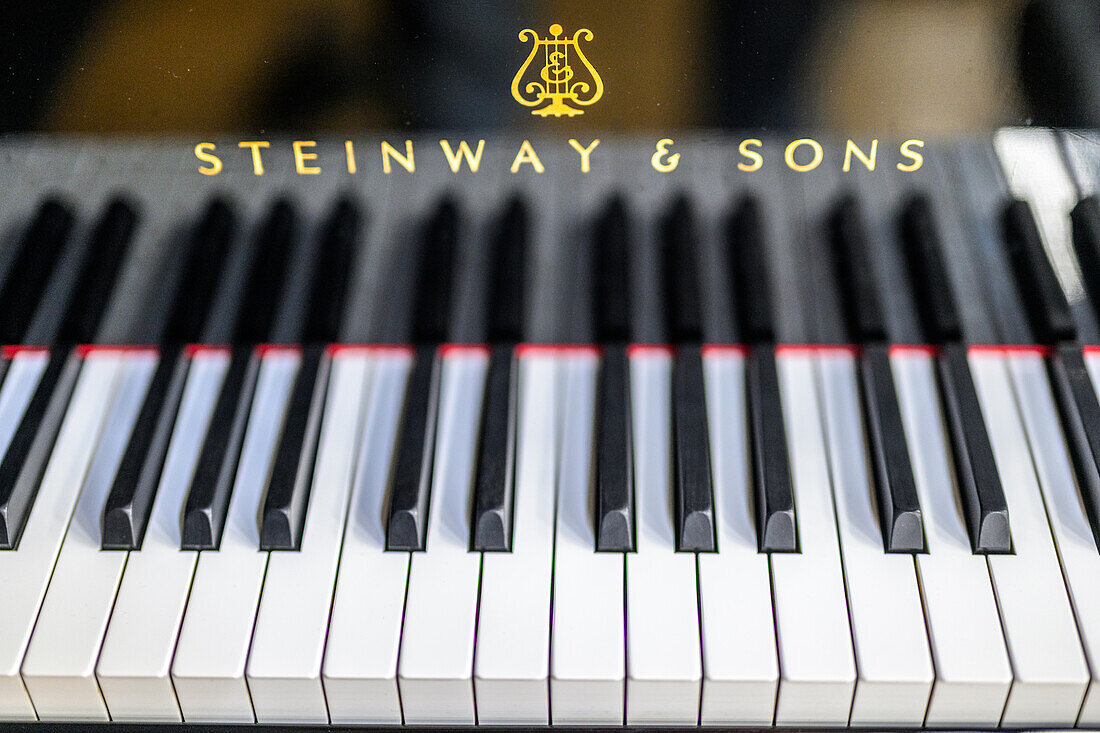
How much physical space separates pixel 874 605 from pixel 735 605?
0.50ft

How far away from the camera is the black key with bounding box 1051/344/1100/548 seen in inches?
47.8

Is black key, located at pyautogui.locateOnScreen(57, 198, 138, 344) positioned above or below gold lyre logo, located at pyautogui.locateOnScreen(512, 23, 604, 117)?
below

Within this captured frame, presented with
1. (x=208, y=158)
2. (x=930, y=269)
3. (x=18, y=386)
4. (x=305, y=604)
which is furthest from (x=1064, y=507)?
(x=18, y=386)

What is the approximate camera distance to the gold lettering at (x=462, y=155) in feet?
4.05

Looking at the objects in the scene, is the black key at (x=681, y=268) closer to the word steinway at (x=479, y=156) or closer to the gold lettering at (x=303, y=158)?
the word steinway at (x=479, y=156)

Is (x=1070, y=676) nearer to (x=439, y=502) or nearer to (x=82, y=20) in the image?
(x=439, y=502)

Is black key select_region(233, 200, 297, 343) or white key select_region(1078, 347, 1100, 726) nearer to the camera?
white key select_region(1078, 347, 1100, 726)

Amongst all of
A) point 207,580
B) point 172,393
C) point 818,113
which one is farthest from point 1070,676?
point 172,393

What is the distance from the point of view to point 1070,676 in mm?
1084

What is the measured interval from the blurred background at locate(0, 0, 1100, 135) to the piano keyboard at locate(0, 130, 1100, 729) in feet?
0.20

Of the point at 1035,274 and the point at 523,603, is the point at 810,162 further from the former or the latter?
the point at 523,603

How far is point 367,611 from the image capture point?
1.14 m

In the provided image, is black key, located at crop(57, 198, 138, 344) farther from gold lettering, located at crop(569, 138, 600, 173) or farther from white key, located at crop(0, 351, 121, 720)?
gold lettering, located at crop(569, 138, 600, 173)

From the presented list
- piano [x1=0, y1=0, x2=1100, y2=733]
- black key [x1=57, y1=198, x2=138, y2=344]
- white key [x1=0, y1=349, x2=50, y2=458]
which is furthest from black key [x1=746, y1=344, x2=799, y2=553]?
white key [x1=0, y1=349, x2=50, y2=458]
